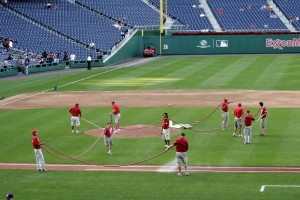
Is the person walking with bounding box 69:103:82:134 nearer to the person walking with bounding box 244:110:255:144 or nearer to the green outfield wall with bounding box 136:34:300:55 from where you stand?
the person walking with bounding box 244:110:255:144

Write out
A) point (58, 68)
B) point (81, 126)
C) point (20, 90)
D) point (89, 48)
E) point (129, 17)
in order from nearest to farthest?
1. point (81, 126)
2. point (20, 90)
3. point (58, 68)
4. point (89, 48)
5. point (129, 17)

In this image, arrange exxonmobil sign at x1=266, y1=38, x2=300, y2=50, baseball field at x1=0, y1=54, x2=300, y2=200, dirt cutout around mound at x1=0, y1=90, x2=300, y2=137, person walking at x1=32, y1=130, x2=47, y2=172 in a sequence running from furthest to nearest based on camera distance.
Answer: exxonmobil sign at x1=266, y1=38, x2=300, y2=50 < dirt cutout around mound at x1=0, y1=90, x2=300, y2=137 < person walking at x1=32, y1=130, x2=47, y2=172 < baseball field at x1=0, y1=54, x2=300, y2=200

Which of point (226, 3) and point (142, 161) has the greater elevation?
point (226, 3)

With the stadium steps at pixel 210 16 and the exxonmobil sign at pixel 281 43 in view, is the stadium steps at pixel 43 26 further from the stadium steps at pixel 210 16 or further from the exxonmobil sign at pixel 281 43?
the exxonmobil sign at pixel 281 43

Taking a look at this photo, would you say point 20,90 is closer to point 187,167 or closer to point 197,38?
point 187,167

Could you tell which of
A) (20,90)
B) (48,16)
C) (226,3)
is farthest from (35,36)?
(226,3)

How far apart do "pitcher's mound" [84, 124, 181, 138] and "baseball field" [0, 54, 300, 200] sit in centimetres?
5

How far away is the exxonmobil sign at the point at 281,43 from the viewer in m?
86.6

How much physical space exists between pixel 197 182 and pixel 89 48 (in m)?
53.7

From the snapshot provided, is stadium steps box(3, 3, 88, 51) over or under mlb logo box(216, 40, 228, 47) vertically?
over

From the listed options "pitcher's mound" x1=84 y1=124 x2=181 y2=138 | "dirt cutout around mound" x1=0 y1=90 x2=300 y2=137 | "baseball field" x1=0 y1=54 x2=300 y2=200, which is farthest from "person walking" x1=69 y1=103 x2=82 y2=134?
"dirt cutout around mound" x1=0 y1=90 x2=300 y2=137

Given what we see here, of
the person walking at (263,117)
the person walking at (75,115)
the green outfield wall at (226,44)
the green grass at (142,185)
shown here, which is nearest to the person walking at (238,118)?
the person walking at (263,117)

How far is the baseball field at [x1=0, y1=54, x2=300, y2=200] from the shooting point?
82.9 ft

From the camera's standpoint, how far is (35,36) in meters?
76.6
